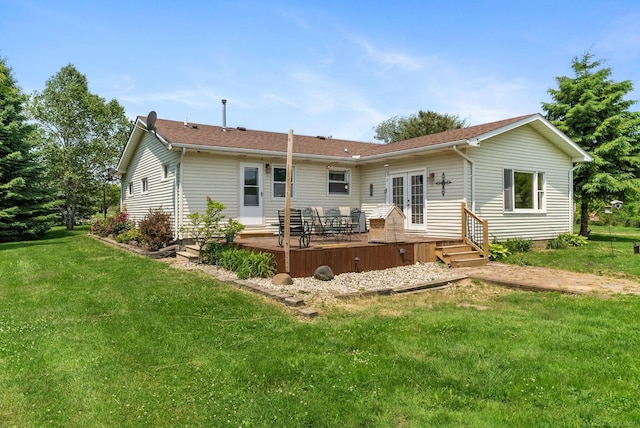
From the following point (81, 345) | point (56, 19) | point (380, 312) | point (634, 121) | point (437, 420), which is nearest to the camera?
point (437, 420)

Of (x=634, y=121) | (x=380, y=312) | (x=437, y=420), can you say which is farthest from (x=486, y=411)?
(x=634, y=121)

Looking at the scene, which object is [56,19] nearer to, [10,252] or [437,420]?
[10,252]

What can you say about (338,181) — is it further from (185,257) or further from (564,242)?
(564,242)

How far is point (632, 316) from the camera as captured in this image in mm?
5133

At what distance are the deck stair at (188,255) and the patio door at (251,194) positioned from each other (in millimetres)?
1822

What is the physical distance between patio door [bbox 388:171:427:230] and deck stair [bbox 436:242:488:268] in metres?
1.84

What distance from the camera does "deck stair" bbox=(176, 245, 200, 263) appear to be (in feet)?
33.6

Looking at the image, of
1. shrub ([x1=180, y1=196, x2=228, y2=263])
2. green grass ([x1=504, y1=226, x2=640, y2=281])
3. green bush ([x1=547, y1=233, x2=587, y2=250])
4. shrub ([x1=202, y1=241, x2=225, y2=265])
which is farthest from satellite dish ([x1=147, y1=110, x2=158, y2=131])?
green bush ([x1=547, y1=233, x2=587, y2=250])

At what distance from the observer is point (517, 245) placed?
11750 mm

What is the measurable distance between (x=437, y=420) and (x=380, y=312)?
2895mm

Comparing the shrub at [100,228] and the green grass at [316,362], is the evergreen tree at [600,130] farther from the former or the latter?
the shrub at [100,228]

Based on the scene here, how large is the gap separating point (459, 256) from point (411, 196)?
2984 millimetres

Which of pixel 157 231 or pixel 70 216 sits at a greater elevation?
pixel 70 216

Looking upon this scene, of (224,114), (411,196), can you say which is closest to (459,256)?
(411,196)
